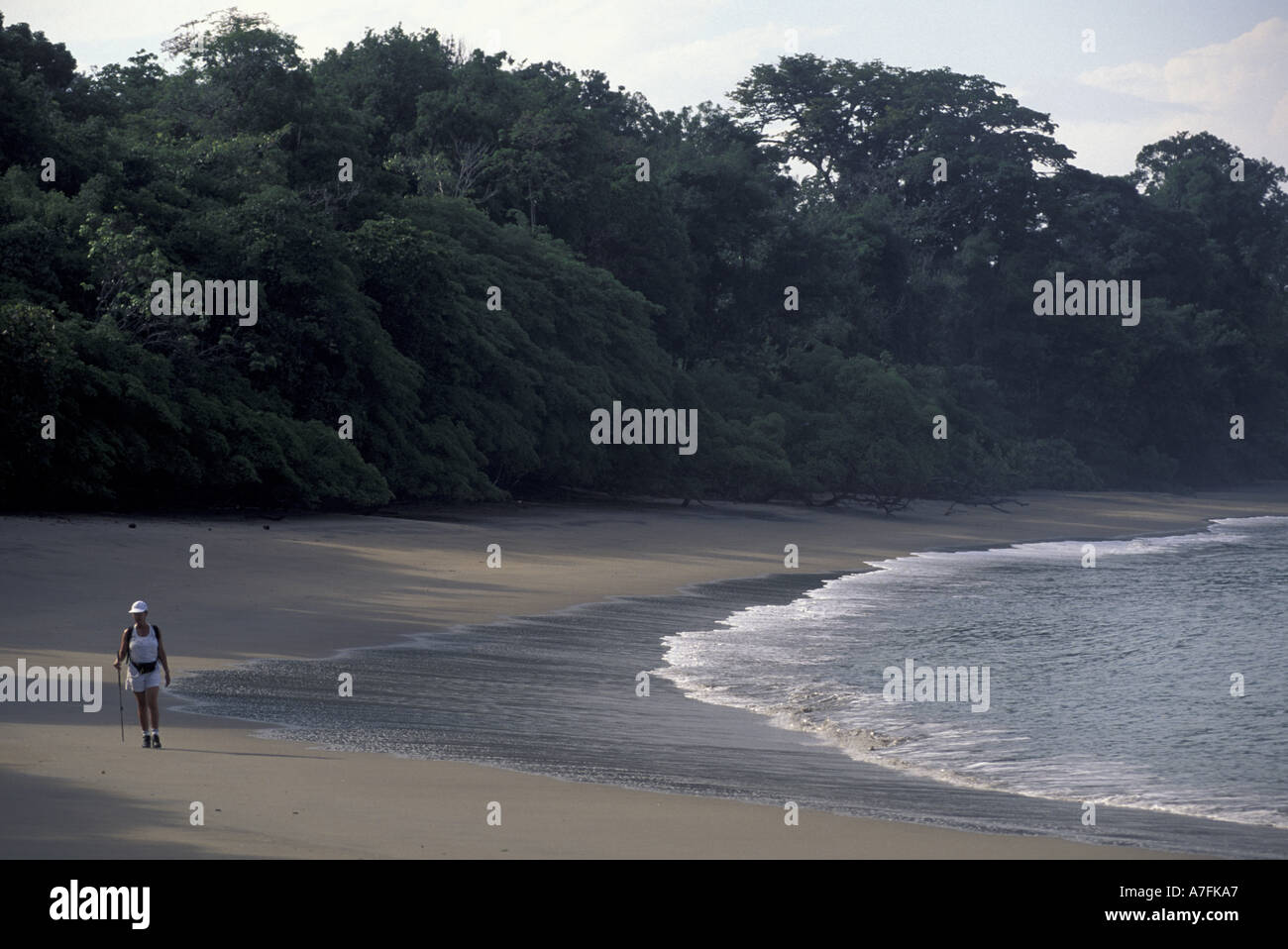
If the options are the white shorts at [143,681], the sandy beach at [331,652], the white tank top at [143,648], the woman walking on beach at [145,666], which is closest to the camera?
the sandy beach at [331,652]

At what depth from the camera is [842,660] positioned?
17.1 meters

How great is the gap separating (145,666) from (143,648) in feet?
0.61

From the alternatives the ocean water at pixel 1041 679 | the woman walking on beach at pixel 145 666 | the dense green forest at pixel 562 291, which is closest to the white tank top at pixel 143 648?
the woman walking on beach at pixel 145 666

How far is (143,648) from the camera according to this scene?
10516mm

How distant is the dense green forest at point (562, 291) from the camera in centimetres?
2642

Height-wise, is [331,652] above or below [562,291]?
below

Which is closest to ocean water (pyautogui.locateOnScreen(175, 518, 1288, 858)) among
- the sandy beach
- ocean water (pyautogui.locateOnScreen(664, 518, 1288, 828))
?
A: ocean water (pyautogui.locateOnScreen(664, 518, 1288, 828))

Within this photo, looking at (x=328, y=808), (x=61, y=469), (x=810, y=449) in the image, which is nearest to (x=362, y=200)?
(x=61, y=469)

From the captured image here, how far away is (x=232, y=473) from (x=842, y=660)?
42.6 feet

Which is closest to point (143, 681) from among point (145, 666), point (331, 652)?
point (145, 666)

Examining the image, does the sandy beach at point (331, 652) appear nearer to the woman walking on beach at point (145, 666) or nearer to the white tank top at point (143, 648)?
the woman walking on beach at point (145, 666)

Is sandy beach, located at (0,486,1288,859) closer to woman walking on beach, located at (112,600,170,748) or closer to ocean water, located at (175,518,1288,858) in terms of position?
woman walking on beach, located at (112,600,170,748)

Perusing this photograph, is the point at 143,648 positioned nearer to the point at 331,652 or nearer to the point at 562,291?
the point at 331,652

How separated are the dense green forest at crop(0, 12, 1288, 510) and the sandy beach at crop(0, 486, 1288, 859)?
2.10 metres
